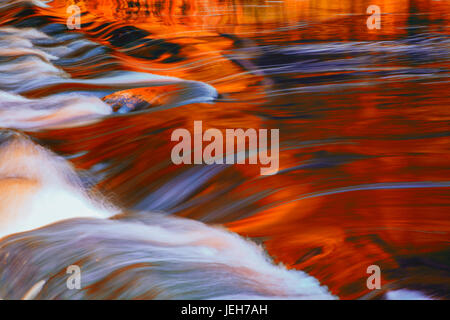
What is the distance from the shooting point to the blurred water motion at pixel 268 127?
102 centimetres

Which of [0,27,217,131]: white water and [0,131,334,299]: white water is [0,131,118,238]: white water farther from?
[0,27,217,131]: white water

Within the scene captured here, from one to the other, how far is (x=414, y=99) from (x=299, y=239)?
906 millimetres

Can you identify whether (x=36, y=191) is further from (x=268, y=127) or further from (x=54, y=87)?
(x=54, y=87)

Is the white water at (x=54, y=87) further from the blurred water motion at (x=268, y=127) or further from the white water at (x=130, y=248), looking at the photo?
the white water at (x=130, y=248)

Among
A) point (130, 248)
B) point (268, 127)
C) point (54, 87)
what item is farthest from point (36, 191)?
point (54, 87)

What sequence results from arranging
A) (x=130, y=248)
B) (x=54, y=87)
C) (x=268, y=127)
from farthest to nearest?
(x=54, y=87), (x=268, y=127), (x=130, y=248)

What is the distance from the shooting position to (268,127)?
159 centimetres

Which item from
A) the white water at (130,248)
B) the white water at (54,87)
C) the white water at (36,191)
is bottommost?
the white water at (130,248)

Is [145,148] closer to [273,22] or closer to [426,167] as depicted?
[426,167]

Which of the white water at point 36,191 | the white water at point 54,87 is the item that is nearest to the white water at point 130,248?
the white water at point 36,191

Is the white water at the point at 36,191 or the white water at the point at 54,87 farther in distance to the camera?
the white water at the point at 54,87

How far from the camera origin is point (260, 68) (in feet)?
7.52

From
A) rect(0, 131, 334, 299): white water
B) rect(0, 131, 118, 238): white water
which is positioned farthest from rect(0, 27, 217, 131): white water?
rect(0, 131, 334, 299): white water
